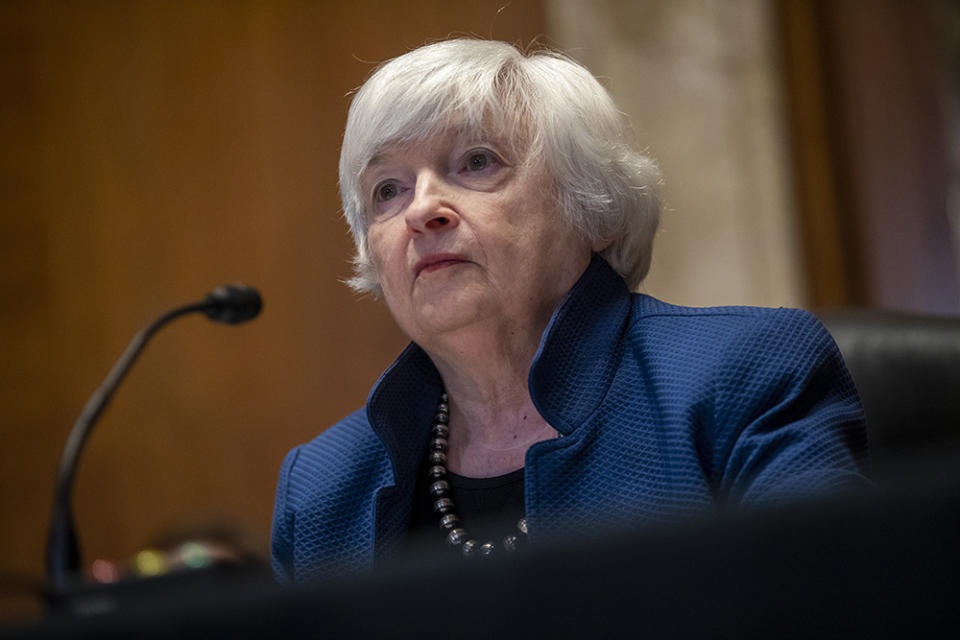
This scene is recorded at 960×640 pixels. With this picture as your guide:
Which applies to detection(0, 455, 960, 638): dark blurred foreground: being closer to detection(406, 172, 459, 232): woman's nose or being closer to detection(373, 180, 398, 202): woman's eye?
detection(406, 172, 459, 232): woman's nose

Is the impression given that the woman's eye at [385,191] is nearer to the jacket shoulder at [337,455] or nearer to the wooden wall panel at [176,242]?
the jacket shoulder at [337,455]

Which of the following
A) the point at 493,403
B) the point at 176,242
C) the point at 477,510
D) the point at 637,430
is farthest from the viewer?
the point at 176,242

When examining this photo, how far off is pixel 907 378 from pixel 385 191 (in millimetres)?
905

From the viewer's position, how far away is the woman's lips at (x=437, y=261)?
1423 millimetres

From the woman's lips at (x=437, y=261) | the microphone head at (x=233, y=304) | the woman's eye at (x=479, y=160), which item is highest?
the woman's eye at (x=479, y=160)

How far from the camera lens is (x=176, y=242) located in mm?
3459

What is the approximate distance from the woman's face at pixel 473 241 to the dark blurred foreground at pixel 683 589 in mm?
1053

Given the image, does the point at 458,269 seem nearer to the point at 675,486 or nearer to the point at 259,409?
the point at 675,486

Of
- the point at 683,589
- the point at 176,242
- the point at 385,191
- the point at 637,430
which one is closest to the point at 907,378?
the point at 637,430

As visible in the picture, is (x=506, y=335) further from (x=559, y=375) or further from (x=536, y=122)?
(x=536, y=122)

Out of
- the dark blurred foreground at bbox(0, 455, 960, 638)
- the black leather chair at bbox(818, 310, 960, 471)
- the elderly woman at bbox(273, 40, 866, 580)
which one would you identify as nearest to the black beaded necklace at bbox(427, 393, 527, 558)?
the elderly woman at bbox(273, 40, 866, 580)

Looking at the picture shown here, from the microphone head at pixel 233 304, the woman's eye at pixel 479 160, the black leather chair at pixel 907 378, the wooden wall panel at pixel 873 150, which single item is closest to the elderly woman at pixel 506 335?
the woman's eye at pixel 479 160

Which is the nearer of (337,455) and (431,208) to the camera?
(431,208)

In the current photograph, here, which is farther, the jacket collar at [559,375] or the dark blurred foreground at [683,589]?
the jacket collar at [559,375]
